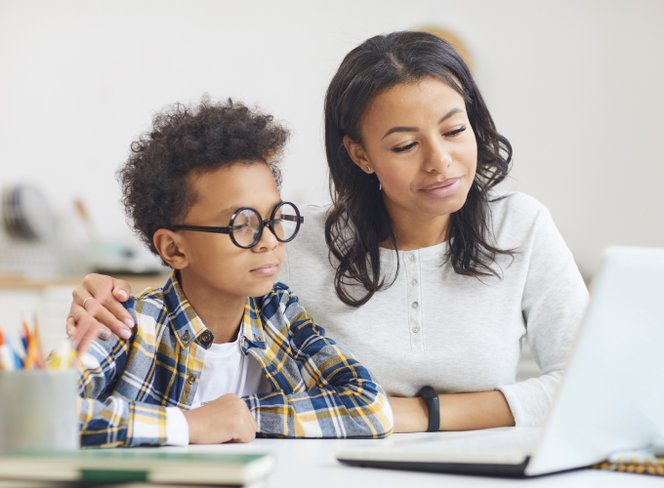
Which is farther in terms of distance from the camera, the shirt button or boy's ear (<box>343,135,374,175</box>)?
boy's ear (<box>343,135,374,175</box>)

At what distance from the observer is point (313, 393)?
1254 millimetres

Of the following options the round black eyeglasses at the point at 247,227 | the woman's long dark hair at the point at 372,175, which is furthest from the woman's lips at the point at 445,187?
the round black eyeglasses at the point at 247,227

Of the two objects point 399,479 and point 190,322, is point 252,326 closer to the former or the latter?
point 190,322

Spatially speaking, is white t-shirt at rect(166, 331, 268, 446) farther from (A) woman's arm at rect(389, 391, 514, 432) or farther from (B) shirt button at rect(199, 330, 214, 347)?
(A) woman's arm at rect(389, 391, 514, 432)

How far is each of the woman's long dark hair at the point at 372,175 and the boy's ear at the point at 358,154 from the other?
0.01 meters

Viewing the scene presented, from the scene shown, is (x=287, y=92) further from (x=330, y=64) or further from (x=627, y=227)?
(x=627, y=227)

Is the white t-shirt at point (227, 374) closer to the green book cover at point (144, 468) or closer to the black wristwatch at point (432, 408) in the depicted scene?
the black wristwatch at point (432, 408)

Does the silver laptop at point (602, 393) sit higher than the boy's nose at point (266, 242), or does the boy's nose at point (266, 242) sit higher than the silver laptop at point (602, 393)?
the boy's nose at point (266, 242)

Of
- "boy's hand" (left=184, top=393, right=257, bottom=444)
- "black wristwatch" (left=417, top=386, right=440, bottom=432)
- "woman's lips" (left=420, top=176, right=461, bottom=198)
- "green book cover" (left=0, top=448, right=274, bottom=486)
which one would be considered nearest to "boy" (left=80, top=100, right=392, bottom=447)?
"boy's hand" (left=184, top=393, right=257, bottom=444)

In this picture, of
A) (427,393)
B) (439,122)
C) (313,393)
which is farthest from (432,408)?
(439,122)

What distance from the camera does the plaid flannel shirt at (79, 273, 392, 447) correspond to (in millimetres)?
1200

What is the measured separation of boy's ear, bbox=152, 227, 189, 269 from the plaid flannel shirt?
0.04 m

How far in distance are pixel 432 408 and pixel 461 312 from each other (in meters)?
0.22

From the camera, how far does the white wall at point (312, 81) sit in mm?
3482
